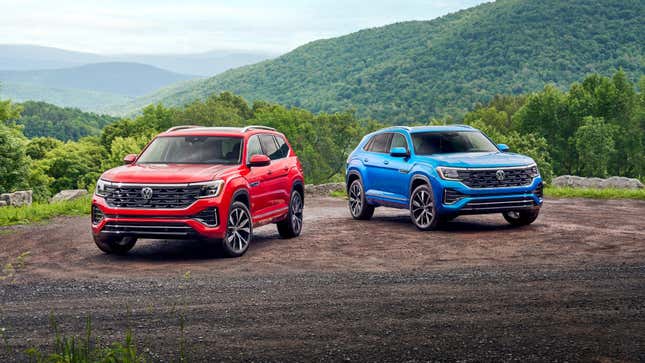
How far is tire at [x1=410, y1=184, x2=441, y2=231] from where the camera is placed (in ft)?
47.6

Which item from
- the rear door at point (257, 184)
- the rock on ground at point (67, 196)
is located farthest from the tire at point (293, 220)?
the rock on ground at point (67, 196)

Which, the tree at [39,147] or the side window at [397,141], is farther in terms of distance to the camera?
the tree at [39,147]

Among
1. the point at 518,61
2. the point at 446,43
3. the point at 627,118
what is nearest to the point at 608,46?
the point at 518,61

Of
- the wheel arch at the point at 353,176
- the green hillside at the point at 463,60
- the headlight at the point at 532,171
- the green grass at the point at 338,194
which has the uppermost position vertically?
the green hillside at the point at 463,60

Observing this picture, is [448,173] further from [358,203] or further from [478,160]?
[358,203]

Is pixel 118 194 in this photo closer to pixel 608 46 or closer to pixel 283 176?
pixel 283 176

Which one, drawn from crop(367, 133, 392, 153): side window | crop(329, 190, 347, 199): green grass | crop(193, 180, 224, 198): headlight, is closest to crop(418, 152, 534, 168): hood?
crop(367, 133, 392, 153): side window

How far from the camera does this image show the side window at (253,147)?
1276 cm

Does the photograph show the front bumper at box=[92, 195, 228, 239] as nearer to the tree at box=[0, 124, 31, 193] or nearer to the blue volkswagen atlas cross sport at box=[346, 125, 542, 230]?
the blue volkswagen atlas cross sport at box=[346, 125, 542, 230]

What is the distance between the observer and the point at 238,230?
12.1 meters

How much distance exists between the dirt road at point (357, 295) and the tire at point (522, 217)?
18.4 inches

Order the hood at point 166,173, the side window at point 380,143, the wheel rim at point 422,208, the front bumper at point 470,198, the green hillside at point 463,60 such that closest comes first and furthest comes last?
the hood at point 166,173 < the front bumper at point 470,198 < the wheel rim at point 422,208 < the side window at point 380,143 < the green hillside at point 463,60

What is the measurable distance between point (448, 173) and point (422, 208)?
38.1 inches

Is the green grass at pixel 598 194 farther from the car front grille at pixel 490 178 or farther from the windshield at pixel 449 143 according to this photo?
the car front grille at pixel 490 178
